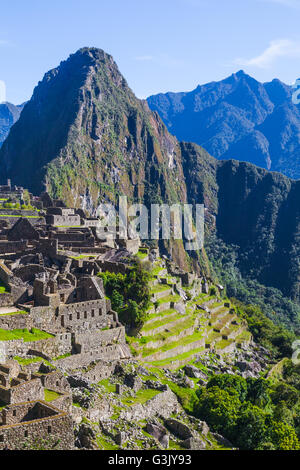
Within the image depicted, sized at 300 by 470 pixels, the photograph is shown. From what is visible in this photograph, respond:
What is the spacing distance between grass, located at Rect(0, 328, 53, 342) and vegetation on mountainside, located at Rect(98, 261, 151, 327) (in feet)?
36.1

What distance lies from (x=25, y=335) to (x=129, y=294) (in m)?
15.0

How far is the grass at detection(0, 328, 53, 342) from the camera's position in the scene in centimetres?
2888

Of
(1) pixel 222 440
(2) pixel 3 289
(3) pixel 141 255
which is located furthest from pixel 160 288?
(1) pixel 222 440

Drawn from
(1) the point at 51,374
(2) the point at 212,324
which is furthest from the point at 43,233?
(1) the point at 51,374

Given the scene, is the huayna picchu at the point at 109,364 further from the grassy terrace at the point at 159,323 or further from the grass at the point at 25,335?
the grassy terrace at the point at 159,323

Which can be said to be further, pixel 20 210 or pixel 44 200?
pixel 44 200

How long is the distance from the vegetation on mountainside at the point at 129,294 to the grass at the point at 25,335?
11014 mm

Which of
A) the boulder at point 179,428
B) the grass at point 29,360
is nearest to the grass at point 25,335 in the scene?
the grass at point 29,360

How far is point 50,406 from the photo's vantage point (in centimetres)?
2181

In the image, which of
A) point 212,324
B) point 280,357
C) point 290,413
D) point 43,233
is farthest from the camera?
point 280,357

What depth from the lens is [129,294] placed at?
4450 cm

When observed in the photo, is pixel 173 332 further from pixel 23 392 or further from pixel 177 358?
pixel 23 392
